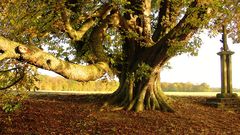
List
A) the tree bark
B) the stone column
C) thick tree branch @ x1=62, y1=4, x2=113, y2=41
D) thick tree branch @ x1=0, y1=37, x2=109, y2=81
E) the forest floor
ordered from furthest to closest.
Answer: the stone column
the tree bark
thick tree branch @ x1=62, y1=4, x2=113, y2=41
the forest floor
thick tree branch @ x1=0, y1=37, x2=109, y2=81

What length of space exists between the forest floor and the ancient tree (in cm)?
150

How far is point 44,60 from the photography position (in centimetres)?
904

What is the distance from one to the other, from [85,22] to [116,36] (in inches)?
120

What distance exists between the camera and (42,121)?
1438cm

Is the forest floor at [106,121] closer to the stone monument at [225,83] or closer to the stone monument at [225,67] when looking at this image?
the stone monument at [225,83]

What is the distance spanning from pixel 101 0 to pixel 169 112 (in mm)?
6210

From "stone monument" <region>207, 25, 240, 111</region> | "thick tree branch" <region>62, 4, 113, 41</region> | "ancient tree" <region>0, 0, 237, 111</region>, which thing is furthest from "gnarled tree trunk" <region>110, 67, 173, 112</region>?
"stone monument" <region>207, 25, 240, 111</region>

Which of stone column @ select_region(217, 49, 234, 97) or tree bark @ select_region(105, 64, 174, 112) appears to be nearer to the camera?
tree bark @ select_region(105, 64, 174, 112)

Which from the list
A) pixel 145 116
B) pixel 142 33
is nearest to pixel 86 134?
pixel 145 116

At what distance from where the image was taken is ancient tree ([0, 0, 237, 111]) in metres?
11.8

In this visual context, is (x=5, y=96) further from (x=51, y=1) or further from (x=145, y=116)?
(x=145, y=116)

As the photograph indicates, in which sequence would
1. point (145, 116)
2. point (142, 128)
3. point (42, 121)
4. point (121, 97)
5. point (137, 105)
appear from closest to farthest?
point (142, 128)
point (42, 121)
point (145, 116)
point (137, 105)
point (121, 97)

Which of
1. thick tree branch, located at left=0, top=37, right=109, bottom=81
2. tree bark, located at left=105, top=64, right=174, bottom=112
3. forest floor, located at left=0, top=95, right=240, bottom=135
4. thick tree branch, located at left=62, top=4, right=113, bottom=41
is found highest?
thick tree branch, located at left=62, top=4, right=113, bottom=41

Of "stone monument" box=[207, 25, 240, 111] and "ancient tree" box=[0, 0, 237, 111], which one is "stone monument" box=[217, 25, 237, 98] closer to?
"stone monument" box=[207, 25, 240, 111]
